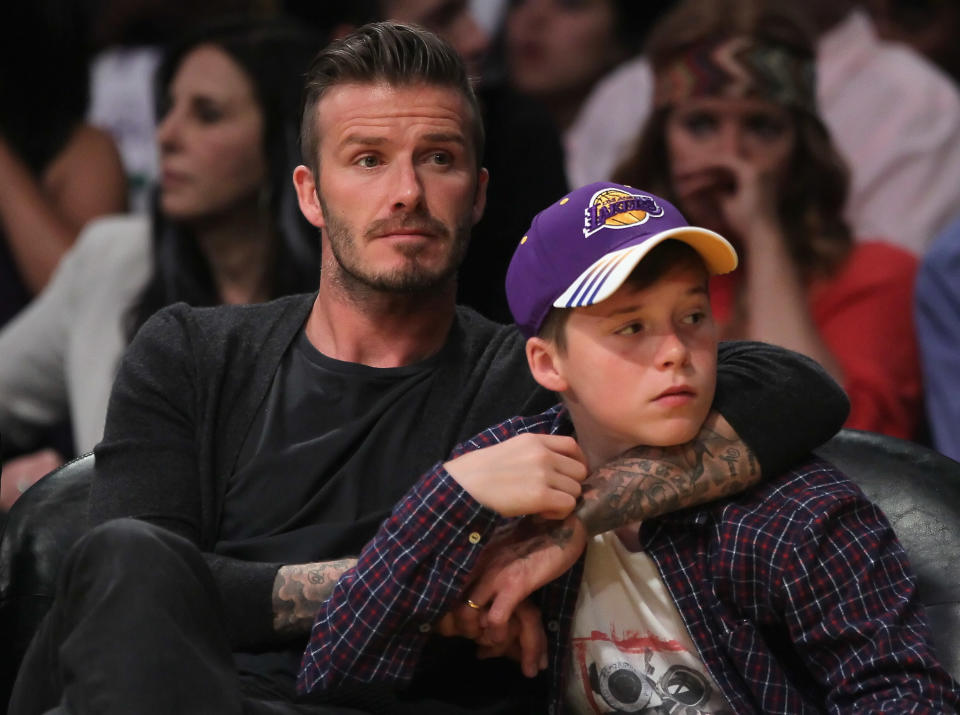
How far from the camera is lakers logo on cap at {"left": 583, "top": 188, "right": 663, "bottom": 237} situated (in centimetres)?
177

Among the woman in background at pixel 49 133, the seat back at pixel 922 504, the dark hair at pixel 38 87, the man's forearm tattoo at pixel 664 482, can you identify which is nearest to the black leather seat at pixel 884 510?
the seat back at pixel 922 504

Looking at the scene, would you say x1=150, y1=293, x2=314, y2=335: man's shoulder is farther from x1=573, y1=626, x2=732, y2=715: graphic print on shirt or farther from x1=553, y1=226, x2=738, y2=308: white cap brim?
x1=573, y1=626, x2=732, y2=715: graphic print on shirt

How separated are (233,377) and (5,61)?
2.06 metres

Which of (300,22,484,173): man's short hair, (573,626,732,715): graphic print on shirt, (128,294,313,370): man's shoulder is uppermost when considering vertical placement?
(300,22,484,173): man's short hair

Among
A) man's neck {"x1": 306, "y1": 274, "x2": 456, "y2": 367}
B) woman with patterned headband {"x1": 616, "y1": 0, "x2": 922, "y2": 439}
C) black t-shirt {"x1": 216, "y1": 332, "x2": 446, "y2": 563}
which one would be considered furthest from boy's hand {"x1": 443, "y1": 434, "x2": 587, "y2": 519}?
woman with patterned headband {"x1": 616, "y1": 0, "x2": 922, "y2": 439}

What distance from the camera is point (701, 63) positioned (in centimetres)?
317

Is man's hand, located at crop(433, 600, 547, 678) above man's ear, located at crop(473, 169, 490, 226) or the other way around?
the other way around

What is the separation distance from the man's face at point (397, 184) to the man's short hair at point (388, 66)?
17 mm

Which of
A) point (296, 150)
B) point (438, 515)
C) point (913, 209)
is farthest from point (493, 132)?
point (438, 515)

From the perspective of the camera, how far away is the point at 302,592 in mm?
1814

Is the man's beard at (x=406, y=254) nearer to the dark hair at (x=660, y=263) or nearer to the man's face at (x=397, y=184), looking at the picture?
the man's face at (x=397, y=184)

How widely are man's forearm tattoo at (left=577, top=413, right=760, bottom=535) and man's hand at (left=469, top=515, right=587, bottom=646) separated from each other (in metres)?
0.03

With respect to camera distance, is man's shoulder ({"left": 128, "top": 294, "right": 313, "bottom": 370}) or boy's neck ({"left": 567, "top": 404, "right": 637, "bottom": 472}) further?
man's shoulder ({"left": 128, "top": 294, "right": 313, "bottom": 370})

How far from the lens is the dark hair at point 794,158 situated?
3.11 metres
